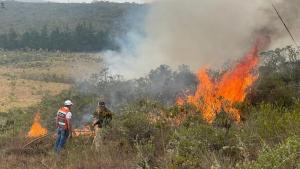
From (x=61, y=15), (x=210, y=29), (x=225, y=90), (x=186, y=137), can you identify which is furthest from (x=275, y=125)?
(x=61, y=15)

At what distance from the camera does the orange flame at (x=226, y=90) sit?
13.6 meters

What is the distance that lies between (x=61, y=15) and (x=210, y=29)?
96343 mm

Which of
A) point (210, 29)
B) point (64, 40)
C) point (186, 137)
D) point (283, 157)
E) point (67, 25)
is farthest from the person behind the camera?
point (67, 25)

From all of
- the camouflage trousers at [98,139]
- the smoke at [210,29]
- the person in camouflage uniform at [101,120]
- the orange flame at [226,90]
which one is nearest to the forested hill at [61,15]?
the smoke at [210,29]

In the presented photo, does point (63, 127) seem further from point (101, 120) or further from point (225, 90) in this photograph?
point (225, 90)

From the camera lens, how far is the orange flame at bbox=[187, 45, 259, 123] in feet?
44.5

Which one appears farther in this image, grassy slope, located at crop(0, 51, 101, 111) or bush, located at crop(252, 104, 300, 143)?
grassy slope, located at crop(0, 51, 101, 111)

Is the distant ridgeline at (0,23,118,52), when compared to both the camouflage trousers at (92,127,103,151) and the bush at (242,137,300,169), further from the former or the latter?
the bush at (242,137,300,169)

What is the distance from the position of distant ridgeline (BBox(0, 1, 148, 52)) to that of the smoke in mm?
16516

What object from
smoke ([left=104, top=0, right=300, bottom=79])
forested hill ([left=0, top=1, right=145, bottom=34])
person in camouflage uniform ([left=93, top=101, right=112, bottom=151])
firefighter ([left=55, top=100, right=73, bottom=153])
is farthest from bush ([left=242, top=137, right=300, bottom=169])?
forested hill ([left=0, top=1, right=145, bottom=34])

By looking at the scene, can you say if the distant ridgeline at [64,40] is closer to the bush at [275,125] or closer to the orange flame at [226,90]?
the orange flame at [226,90]

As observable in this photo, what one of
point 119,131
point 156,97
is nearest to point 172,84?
point 156,97

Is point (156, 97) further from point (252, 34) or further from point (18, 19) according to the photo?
point (18, 19)

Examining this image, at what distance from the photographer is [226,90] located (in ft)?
60.2
